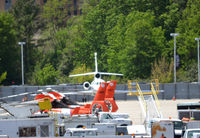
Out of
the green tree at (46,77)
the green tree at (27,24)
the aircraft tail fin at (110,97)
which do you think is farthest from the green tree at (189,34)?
the aircraft tail fin at (110,97)

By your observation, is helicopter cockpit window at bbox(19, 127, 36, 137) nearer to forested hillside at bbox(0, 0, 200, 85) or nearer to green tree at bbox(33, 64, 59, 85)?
forested hillside at bbox(0, 0, 200, 85)

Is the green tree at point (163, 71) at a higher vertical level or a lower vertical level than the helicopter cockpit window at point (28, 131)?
lower

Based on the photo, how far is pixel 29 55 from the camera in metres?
92.4

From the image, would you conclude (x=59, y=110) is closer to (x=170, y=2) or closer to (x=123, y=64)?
(x=123, y=64)

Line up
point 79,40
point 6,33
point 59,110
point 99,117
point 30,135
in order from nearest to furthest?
1. point 30,135
2. point 99,117
3. point 59,110
4. point 6,33
5. point 79,40

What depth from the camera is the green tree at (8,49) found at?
3223 inches

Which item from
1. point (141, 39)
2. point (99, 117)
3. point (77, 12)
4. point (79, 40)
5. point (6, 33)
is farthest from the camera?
point (77, 12)

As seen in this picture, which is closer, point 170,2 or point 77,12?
point 170,2

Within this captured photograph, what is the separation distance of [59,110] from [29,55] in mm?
57532

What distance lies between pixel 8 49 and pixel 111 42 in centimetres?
1571

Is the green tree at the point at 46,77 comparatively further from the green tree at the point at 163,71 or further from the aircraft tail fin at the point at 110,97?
the aircraft tail fin at the point at 110,97

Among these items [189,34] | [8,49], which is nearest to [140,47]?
[189,34]

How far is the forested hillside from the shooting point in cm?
7706

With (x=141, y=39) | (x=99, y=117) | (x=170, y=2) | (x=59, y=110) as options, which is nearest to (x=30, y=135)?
(x=99, y=117)
